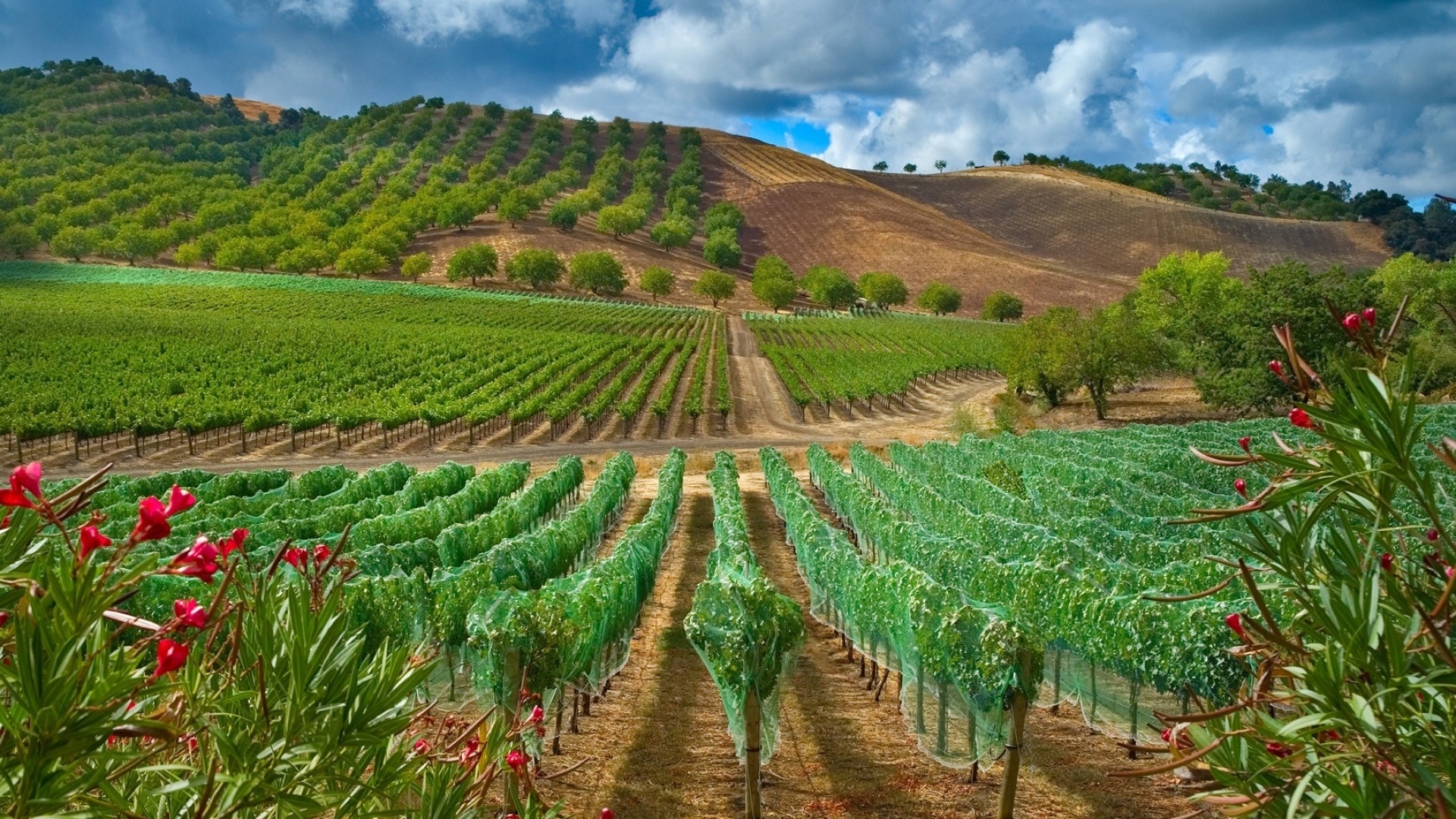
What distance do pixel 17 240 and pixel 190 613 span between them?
129 m

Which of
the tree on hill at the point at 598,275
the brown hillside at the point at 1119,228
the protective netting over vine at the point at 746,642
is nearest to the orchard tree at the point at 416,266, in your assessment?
the tree on hill at the point at 598,275

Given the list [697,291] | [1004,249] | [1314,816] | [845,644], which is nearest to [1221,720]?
[1314,816]

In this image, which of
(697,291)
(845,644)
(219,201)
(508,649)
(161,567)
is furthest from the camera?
(219,201)

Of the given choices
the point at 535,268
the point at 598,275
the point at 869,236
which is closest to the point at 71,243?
the point at 535,268

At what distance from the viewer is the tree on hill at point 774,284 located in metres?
104

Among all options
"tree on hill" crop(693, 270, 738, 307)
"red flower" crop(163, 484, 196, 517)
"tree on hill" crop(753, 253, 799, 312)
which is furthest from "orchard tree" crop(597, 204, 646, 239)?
"red flower" crop(163, 484, 196, 517)

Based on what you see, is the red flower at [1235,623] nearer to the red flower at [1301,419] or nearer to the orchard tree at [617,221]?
the red flower at [1301,419]

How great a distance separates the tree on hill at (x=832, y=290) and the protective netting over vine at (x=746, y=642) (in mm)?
101438

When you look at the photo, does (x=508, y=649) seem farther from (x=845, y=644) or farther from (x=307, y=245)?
(x=307, y=245)

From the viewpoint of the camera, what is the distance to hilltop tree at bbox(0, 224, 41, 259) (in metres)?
104

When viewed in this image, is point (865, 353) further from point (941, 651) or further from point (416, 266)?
point (941, 651)

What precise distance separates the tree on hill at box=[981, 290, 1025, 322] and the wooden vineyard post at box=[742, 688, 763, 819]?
332ft

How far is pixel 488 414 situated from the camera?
42469 millimetres

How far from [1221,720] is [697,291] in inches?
4210
